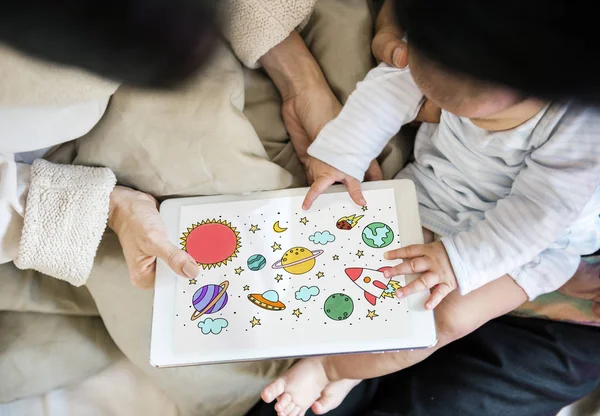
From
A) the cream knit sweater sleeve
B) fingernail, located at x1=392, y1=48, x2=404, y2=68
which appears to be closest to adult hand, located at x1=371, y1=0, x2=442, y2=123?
fingernail, located at x1=392, y1=48, x2=404, y2=68

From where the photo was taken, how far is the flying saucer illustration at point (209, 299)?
2.12 ft

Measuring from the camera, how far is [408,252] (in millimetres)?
646

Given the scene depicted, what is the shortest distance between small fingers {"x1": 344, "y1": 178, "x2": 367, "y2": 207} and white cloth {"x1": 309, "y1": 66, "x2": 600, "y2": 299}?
0.01 metres

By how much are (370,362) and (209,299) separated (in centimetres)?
22

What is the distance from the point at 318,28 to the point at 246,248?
33cm

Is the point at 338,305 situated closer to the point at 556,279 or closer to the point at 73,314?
the point at 556,279

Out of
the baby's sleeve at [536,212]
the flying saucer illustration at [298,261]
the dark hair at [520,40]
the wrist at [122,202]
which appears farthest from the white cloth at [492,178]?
the dark hair at [520,40]

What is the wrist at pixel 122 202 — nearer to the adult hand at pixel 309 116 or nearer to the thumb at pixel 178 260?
the thumb at pixel 178 260

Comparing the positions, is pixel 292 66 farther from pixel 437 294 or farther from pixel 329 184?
pixel 437 294

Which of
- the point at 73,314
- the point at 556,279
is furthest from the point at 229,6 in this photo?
the point at 73,314

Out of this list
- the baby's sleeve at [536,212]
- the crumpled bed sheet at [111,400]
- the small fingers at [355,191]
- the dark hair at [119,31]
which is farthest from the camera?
the crumpled bed sheet at [111,400]

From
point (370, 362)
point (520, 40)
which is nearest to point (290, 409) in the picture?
point (370, 362)

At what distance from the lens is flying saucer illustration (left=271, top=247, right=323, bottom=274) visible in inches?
25.9

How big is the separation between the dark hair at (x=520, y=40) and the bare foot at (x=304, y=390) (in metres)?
0.57
